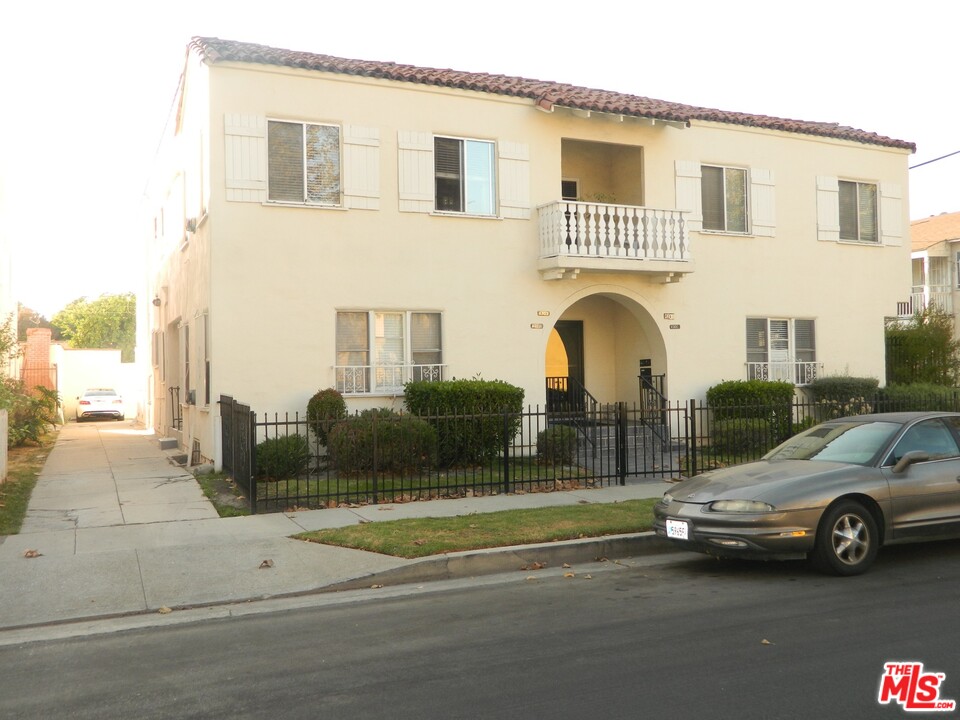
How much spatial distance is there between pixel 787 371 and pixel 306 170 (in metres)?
10.9

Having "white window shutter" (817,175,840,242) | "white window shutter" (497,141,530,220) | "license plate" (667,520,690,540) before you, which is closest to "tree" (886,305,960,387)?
"white window shutter" (817,175,840,242)

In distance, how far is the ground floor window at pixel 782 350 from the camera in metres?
19.3

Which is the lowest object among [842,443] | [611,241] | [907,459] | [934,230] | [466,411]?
[907,459]

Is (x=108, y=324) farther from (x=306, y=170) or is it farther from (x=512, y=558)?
(x=512, y=558)

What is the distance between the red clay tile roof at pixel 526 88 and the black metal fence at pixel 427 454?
227 inches

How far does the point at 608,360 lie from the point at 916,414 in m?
10.8

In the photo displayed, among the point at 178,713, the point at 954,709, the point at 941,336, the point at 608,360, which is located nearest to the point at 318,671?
the point at 178,713

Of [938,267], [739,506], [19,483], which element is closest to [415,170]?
[19,483]

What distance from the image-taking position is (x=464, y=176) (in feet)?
54.6

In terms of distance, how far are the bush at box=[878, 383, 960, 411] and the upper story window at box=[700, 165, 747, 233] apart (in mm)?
4598

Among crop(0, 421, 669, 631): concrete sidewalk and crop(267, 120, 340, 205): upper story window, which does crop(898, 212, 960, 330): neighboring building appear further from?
crop(0, 421, 669, 631): concrete sidewalk

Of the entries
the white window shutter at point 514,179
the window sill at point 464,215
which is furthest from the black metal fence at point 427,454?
the white window shutter at point 514,179

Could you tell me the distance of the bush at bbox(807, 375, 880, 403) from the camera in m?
18.9
